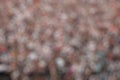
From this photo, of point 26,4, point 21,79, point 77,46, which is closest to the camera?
point 21,79

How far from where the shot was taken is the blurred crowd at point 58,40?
5.50 metres

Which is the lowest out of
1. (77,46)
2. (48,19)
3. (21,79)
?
(21,79)

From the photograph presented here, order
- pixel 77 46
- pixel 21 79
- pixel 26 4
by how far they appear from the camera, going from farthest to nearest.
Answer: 1. pixel 26 4
2. pixel 77 46
3. pixel 21 79

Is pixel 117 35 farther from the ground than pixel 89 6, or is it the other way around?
pixel 89 6

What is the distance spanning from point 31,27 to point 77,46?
0.66 metres

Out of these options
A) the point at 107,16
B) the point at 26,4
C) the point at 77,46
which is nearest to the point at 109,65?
the point at 77,46

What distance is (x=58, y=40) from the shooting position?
5.80 metres

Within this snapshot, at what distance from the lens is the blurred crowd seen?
5496mm

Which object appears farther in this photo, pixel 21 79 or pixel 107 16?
pixel 107 16

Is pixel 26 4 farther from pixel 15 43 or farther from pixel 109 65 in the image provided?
pixel 109 65

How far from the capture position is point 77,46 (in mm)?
5820

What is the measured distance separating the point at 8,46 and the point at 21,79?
464 mm

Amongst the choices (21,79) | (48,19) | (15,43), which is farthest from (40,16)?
(21,79)

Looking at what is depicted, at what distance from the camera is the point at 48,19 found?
605 cm
